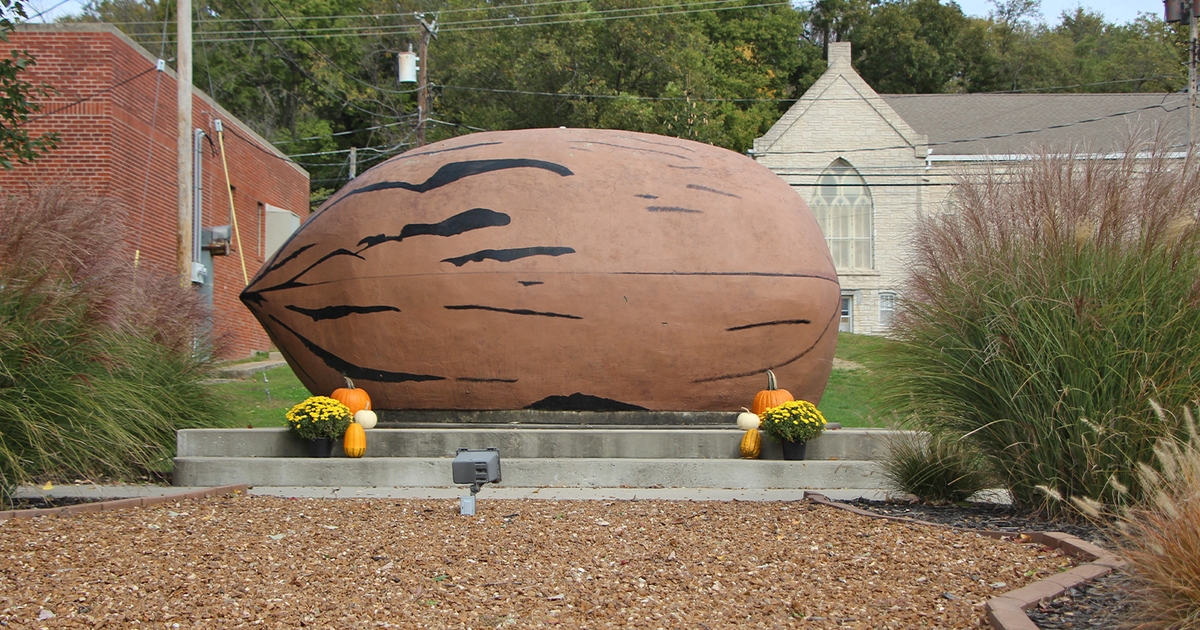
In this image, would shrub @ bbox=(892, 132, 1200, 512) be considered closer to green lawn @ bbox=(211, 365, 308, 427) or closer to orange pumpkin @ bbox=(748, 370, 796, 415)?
orange pumpkin @ bbox=(748, 370, 796, 415)

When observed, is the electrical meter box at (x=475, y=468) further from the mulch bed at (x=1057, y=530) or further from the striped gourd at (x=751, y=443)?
the striped gourd at (x=751, y=443)

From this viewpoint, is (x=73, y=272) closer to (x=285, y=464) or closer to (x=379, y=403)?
(x=285, y=464)

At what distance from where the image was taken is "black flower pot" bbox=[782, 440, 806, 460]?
8059 millimetres

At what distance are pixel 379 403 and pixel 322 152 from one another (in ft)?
92.1

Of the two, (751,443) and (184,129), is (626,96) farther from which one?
(751,443)

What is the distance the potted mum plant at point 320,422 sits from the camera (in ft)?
26.6

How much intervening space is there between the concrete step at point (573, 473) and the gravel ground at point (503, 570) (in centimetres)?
156

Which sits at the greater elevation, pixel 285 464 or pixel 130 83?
pixel 130 83

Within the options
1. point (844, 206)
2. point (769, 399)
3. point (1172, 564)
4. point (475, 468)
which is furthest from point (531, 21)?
point (1172, 564)

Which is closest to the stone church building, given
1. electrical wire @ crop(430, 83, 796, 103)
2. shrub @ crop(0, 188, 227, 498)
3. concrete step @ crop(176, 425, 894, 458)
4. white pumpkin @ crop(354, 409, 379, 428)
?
electrical wire @ crop(430, 83, 796, 103)

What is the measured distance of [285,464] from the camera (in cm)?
794

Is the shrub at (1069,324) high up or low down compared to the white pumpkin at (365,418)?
up

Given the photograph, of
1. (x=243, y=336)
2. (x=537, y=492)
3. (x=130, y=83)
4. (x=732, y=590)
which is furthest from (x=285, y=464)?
(x=243, y=336)

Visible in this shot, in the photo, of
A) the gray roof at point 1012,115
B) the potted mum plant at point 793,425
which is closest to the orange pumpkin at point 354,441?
the potted mum plant at point 793,425
